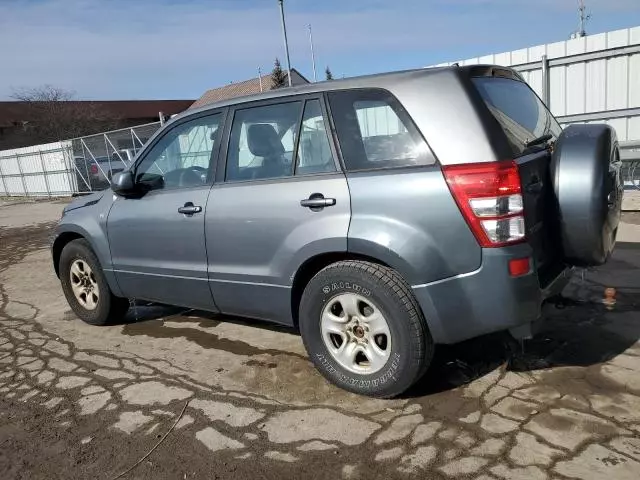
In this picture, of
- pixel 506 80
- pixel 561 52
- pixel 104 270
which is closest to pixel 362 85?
pixel 506 80

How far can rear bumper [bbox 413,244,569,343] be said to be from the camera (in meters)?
2.63

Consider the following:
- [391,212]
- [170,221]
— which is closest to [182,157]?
[170,221]

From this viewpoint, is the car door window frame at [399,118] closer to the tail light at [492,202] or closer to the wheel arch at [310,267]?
the tail light at [492,202]

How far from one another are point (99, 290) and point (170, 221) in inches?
51.4

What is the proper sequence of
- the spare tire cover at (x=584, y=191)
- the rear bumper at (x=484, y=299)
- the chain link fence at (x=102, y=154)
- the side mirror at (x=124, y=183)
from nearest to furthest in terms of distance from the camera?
the rear bumper at (x=484, y=299) < the spare tire cover at (x=584, y=191) < the side mirror at (x=124, y=183) < the chain link fence at (x=102, y=154)

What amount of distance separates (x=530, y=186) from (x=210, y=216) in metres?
2.05

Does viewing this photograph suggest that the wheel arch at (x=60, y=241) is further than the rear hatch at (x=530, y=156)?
Yes

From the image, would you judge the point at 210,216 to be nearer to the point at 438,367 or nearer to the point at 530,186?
the point at 438,367

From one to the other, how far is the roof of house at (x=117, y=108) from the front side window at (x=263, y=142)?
143ft

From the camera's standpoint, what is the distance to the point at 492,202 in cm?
259

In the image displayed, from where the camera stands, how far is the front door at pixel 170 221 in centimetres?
378

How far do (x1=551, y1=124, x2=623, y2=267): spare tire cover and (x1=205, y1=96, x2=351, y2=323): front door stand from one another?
117 centimetres

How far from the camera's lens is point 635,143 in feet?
24.0

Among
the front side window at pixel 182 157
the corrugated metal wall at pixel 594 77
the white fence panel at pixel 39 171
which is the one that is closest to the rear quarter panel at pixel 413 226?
the front side window at pixel 182 157
